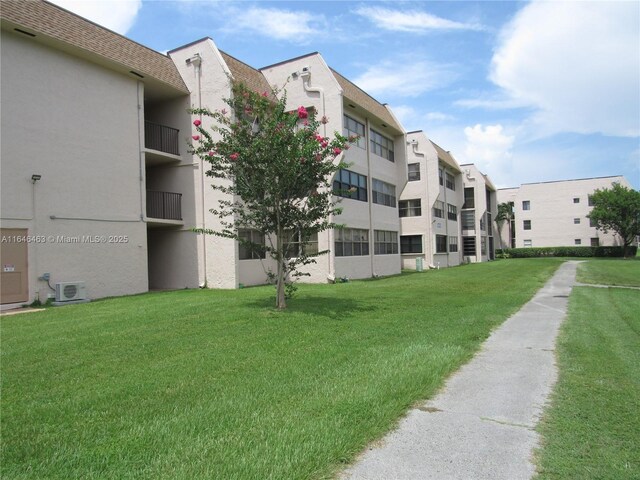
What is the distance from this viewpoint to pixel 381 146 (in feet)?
88.9

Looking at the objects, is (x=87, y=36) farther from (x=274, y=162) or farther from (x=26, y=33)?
(x=274, y=162)

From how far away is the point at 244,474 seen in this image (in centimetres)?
308

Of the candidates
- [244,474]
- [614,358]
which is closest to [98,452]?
[244,474]

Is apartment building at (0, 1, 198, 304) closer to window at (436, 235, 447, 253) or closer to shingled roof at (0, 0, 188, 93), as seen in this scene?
shingled roof at (0, 0, 188, 93)

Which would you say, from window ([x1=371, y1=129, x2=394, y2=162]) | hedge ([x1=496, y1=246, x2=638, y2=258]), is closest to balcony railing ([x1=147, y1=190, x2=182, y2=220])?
window ([x1=371, y1=129, x2=394, y2=162])

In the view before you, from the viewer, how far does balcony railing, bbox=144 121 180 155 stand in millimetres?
18766

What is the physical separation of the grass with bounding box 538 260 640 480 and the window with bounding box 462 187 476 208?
39321mm

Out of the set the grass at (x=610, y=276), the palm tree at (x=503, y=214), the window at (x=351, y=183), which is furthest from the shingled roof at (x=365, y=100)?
the palm tree at (x=503, y=214)

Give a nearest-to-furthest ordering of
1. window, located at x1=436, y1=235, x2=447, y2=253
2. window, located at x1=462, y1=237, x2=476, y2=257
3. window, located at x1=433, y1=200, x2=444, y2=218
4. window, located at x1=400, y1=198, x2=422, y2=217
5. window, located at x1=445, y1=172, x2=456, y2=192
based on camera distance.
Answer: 1. window, located at x1=400, y1=198, x2=422, y2=217
2. window, located at x1=433, y1=200, x2=444, y2=218
3. window, located at x1=436, y1=235, x2=447, y2=253
4. window, located at x1=445, y1=172, x2=456, y2=192
5. window, located at x1=462, y1=237, x2=476, y2=257

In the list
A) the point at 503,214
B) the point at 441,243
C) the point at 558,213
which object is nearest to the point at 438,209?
the point at 441,243

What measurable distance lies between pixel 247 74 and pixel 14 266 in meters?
12.7

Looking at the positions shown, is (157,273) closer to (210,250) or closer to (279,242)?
(210,250)

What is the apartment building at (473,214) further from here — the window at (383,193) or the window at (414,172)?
the window at (383,193)
